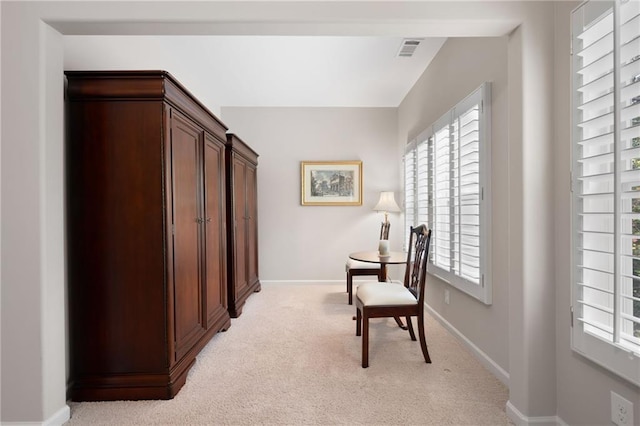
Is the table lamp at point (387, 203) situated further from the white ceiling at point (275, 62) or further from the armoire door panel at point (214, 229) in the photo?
the armoire door panel at point (214, 229)

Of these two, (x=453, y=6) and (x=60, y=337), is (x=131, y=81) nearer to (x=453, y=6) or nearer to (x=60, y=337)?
(x=60, y=337)

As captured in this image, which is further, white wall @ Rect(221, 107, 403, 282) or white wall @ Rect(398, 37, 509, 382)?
white wall @ Rect(221, 107, 403, 282)

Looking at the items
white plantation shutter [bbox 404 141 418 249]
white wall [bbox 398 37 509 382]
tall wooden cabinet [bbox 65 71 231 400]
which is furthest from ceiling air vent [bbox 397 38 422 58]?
tall wooden cabinet [bbox 65 71 231 400]

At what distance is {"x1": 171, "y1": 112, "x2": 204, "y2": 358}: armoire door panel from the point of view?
2.19 meters

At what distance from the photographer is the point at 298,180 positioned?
17.1 feet

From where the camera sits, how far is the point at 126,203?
2.04 m

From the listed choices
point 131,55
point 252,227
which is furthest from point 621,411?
point 252,227

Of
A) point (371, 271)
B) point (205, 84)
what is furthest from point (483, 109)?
point (205, 84)

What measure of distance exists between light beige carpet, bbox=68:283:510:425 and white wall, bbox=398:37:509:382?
0.70 feet

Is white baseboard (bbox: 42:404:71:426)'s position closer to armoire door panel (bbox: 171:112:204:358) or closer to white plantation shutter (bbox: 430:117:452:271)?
armoire door panel (bbox: 171:112:204:358)

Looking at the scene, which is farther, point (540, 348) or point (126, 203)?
point (126, 203)

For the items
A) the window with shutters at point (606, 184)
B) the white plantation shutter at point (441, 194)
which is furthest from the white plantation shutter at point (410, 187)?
the window with shutters at point (606, 184)

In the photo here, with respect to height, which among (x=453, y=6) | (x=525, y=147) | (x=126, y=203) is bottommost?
(x=126, y=203)

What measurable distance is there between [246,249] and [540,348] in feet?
10.7
